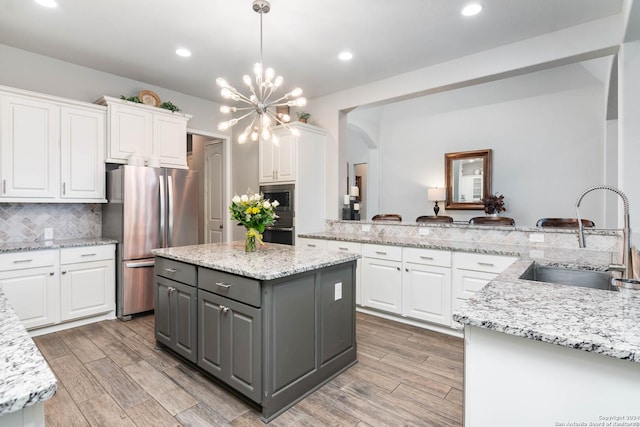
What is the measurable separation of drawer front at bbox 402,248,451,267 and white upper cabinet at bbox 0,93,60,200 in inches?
144

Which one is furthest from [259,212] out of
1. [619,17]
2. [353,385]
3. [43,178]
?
[619,17]

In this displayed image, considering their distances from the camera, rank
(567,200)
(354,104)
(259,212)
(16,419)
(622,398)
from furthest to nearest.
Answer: (567,200), (354,104), (259,212), (622,398), (16,419)

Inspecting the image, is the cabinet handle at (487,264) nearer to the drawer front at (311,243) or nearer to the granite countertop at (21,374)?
the drawer front at (311,243)

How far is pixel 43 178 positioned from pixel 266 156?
8.16 ft

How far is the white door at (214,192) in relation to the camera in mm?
5492

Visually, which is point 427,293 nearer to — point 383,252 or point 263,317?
point 383,252

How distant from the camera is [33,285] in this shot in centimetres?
311

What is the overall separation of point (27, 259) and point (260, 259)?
7.95 feet

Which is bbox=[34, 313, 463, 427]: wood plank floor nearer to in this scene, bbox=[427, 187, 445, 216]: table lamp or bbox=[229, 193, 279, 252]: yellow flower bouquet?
bbox=[229, 193, 279, 252]: yellow flower bouquet

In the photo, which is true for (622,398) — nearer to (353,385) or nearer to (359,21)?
(353,385)

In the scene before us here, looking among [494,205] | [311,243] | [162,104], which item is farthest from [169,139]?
[494,205]

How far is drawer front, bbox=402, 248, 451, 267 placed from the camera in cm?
312

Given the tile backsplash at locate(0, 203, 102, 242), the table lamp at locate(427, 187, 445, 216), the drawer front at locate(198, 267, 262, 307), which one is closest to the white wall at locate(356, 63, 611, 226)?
the table lamp at locate(427, 187, 445, 216)

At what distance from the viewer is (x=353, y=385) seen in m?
2.29
